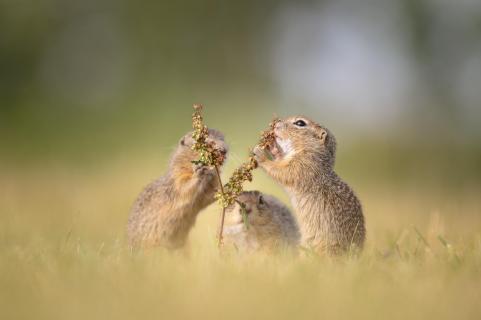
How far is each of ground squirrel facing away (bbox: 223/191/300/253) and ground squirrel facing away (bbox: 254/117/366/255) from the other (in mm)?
392

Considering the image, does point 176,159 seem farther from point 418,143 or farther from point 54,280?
point 418,143

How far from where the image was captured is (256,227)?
22.0ft

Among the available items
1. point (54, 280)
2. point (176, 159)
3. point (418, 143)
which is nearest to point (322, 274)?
point (54, 280)

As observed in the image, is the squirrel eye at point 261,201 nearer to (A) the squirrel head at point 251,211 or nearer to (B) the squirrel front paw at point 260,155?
(A) the squirrel head at point 251,211

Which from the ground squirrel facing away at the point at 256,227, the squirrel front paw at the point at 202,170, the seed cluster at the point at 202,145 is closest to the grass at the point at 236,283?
the ground squirrel facing away at the point at 256,227

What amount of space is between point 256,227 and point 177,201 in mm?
1014

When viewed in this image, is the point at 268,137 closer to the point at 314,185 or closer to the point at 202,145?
the point at 314,185

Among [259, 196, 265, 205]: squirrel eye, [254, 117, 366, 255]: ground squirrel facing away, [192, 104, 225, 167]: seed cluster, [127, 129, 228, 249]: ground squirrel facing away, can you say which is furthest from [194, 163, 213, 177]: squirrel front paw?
[192, 104, 225, 167]: seed cluster

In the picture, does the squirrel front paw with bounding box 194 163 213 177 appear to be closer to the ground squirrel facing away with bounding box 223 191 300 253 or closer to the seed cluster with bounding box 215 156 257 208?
the ground squirrel facing away with bounding box 223 191 300 253

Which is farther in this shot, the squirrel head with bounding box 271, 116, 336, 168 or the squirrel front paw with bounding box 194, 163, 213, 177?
the squirrel front paw with bounding box 194, 163, 213, 177

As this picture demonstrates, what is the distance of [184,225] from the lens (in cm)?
738

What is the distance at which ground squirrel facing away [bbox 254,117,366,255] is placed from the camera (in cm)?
623

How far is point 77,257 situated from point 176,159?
7.63 ft

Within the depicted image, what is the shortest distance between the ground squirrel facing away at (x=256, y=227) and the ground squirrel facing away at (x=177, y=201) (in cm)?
52
